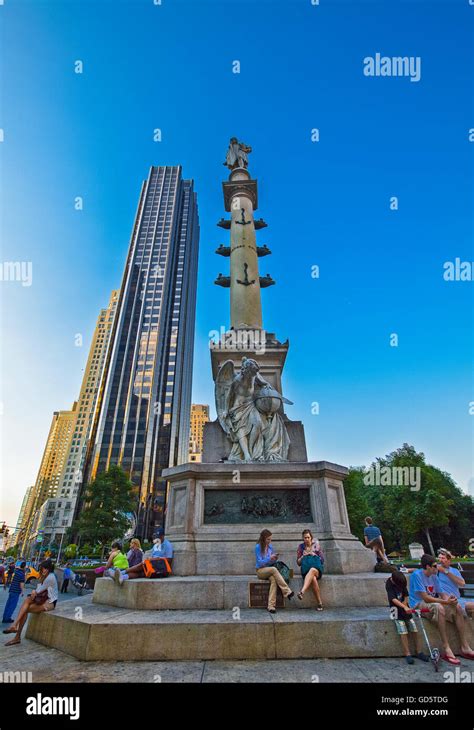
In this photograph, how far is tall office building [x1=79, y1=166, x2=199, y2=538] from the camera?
7925cm

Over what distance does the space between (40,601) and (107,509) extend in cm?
4239

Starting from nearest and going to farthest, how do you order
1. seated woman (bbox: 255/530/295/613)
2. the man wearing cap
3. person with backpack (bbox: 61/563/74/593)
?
the man wearing cap < seated woman (bbox: 255/530/295/613) < person with backpack (bbox: 61/563/74/593)

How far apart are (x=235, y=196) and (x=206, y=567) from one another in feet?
54.0

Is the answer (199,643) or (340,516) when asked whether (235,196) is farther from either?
(199,643)

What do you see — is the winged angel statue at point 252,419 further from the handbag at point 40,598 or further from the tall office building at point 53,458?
the tall office building at point 53,458

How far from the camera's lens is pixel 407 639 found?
5.00 m

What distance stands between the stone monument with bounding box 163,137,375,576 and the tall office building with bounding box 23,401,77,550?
4785 inches

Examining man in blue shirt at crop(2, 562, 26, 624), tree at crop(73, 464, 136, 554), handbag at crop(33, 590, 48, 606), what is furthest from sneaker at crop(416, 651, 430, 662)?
tree at crop(73, 464, 136, 554)

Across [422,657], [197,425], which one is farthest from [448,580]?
[197,425]

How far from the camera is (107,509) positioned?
4475 cm

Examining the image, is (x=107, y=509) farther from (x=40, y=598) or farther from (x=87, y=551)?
(x=40, y=598)

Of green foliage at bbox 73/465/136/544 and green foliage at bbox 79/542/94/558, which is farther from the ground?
green foliage at bbox 73/465/136/544

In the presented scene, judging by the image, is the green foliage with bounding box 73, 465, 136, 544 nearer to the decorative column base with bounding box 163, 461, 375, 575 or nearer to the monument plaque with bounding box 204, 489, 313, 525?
the decorative column base with bounding box 163, 461, 375, 575

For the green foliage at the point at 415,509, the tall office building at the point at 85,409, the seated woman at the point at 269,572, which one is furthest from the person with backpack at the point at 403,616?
the tall office building at the point at 85,409
